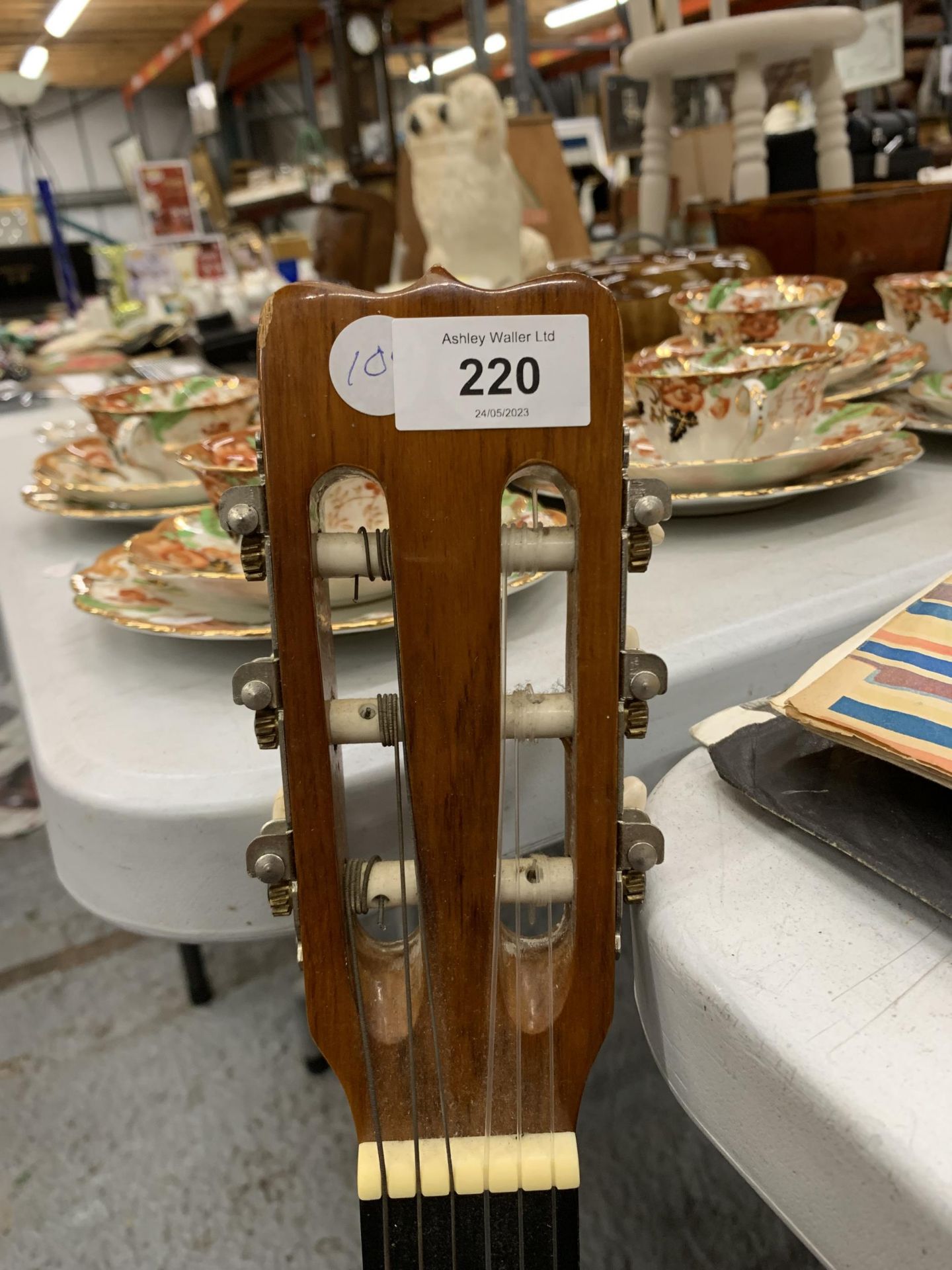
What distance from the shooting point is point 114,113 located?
9.30 meters

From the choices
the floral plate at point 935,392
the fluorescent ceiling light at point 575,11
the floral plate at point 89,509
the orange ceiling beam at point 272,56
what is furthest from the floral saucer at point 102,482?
the orange ceiling beam at point 272,56

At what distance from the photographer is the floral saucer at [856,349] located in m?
0.86

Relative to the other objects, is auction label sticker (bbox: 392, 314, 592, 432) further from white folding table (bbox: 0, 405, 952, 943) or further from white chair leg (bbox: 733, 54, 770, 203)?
white chair leg (bbox: 733, 54, 770, 203)

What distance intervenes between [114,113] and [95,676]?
10.6 m

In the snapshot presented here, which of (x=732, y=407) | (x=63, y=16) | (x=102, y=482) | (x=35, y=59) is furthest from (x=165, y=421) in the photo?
(x=35, y=59)

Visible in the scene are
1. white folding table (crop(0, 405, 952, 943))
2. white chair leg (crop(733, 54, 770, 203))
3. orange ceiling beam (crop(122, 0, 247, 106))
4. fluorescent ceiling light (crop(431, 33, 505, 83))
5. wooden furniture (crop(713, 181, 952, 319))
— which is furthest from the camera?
fluorescent ceiling light (crop(431, 33, 505, 83))

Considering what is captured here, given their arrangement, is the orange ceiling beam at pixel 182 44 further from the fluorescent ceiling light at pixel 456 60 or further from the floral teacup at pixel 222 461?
the floral teacup at pixel 222 461

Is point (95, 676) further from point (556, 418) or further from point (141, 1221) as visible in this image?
point (141, 1221)

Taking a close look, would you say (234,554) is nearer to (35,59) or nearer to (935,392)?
(935,392)

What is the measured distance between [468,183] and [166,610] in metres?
0.99

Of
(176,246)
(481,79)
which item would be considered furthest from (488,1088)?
(176,246)

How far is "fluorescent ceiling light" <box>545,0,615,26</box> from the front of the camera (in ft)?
18.3

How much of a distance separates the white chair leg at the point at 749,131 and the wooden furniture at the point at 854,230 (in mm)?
62

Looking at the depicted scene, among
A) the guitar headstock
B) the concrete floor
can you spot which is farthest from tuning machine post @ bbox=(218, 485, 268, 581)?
the concrete floor
